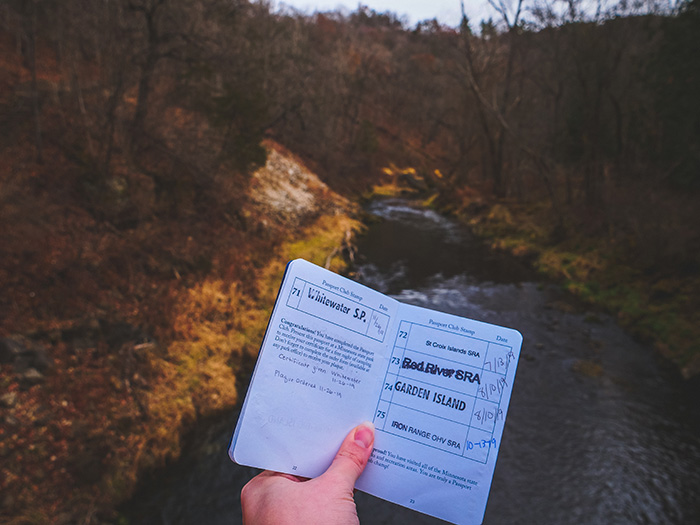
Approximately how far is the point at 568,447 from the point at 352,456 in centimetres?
521

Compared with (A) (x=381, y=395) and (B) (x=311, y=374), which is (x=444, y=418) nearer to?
(A) (x=381, y=395)

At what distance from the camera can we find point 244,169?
418 inches

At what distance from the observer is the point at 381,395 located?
1.10m

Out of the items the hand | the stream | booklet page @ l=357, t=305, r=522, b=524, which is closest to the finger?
the hand

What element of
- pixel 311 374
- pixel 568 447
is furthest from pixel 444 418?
pixel 568 447

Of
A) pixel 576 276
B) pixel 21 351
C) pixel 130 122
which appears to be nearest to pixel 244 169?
pixel 130 122

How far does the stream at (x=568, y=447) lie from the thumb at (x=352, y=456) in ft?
12.9

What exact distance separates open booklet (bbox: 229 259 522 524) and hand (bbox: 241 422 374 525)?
4 centimetres

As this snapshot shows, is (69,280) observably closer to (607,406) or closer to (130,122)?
(130,122)

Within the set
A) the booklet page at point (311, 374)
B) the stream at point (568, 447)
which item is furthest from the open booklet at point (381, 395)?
the stream at point (568, 447)

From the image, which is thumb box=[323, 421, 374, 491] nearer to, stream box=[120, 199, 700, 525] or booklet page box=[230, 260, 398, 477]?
booklet page box=[230, 260, 398, 477]

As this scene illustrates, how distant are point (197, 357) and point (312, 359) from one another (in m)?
5.68

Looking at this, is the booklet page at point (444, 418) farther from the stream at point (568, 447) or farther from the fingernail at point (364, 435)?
the stream at point (568, 447)

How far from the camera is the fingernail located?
1049 millimetres
